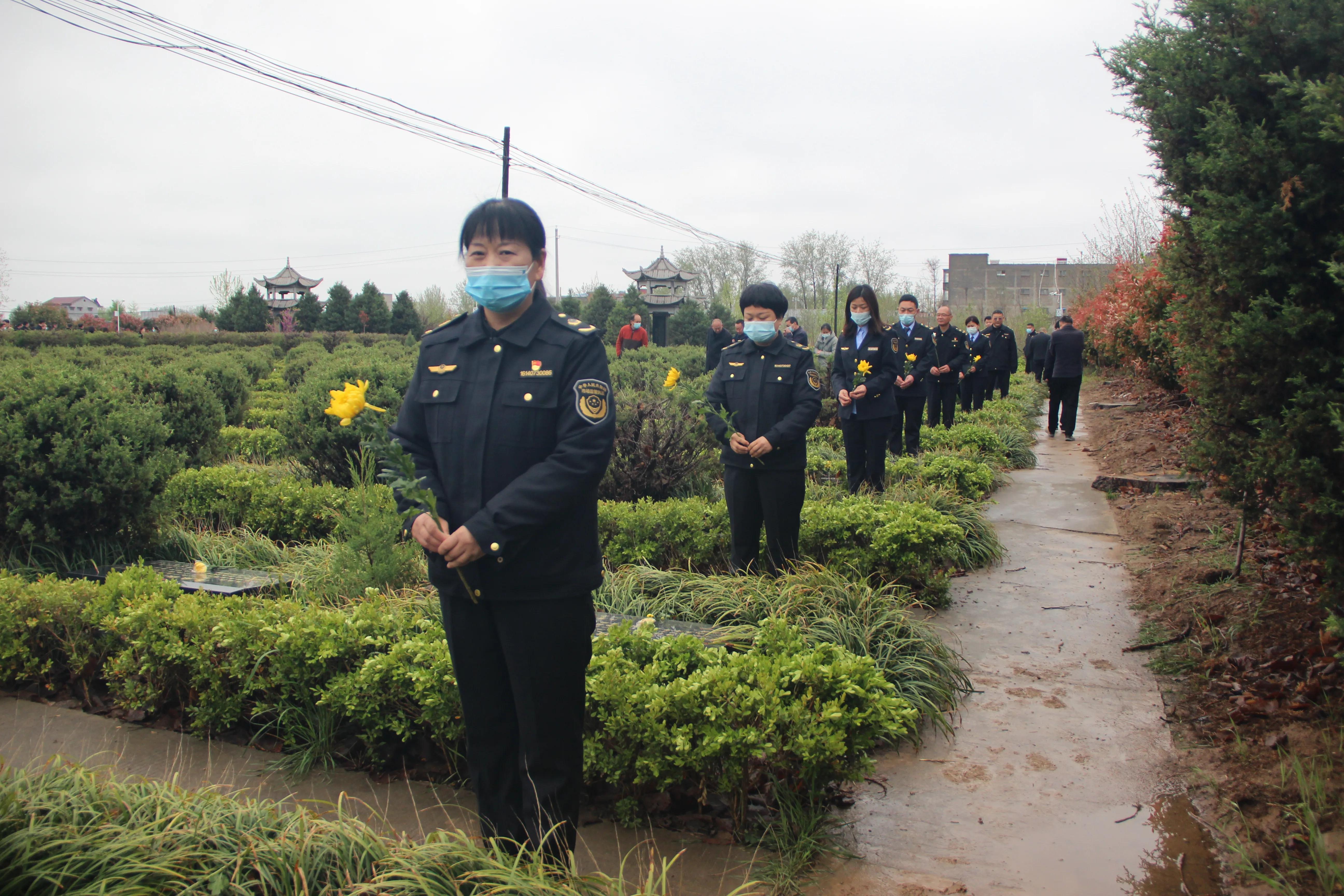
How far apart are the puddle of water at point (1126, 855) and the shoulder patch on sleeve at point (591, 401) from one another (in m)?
1.98

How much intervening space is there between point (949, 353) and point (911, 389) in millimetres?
3105

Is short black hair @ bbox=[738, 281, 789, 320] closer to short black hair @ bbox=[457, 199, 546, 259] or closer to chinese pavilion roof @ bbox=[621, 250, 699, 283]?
short black hair @ bbox=[457, 199, 546, 259]

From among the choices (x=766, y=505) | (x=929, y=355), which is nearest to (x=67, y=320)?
(x=929, y=355)

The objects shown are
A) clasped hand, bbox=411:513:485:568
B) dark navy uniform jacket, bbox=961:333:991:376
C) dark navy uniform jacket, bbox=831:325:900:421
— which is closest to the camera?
clasped hand, bbox=411:513:485:568

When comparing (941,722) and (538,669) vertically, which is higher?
(538,669)

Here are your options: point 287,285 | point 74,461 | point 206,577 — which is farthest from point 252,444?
point 287,285

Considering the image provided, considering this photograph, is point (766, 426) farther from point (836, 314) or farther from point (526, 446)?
point (836, 314)

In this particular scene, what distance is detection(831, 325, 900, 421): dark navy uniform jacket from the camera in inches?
281

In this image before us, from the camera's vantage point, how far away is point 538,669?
249cm

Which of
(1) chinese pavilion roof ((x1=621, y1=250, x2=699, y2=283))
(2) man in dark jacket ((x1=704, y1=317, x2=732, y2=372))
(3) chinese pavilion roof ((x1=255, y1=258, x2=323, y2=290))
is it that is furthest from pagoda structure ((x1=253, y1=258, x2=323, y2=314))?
(2) man in dark jacket ((x1=704, y1=317, x2=732, y2=372))

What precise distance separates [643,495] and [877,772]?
4.04 metres

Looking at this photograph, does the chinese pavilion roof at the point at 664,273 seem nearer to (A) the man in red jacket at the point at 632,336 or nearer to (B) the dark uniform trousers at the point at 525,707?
(A) the man in red jacket at the point at 632,336

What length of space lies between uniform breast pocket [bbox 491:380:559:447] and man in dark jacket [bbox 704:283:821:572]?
2493mm

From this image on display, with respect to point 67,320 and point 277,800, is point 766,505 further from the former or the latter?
point 67,320
